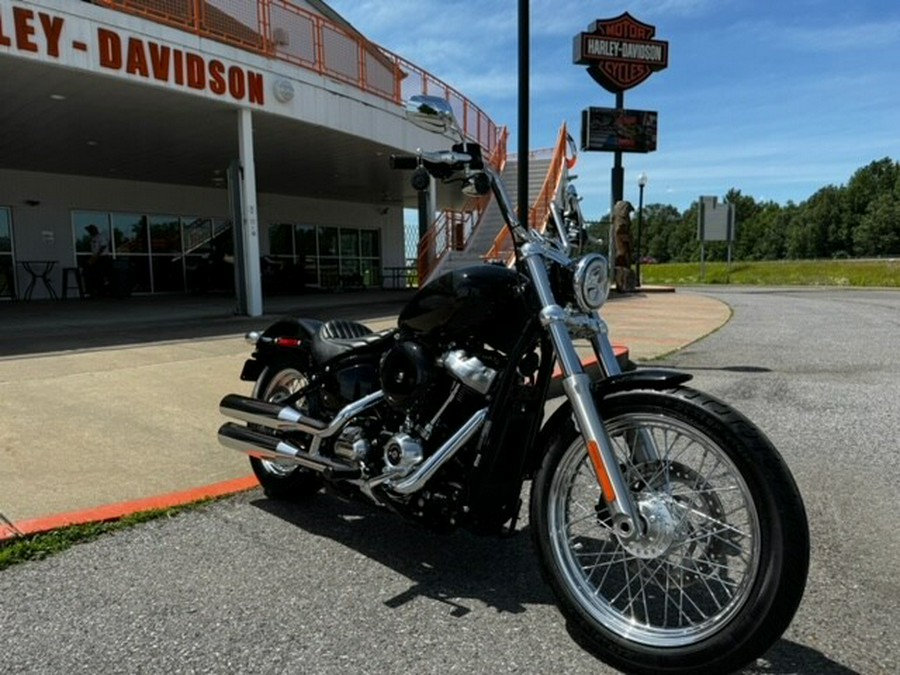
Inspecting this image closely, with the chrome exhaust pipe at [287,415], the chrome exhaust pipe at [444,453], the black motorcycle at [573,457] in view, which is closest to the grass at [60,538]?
the chrome exhaust pipe at [287,415]

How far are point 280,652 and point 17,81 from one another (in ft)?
36.3

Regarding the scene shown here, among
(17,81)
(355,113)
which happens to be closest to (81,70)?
(17,81)

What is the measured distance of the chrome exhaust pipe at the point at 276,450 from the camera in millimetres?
2904

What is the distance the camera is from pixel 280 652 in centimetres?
228

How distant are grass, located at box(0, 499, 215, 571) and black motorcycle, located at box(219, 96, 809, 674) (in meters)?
0.98

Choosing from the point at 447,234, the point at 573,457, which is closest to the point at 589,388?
the point at 573,457

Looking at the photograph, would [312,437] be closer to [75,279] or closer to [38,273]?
[38,273]

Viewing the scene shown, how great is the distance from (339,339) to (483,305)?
1048 mm

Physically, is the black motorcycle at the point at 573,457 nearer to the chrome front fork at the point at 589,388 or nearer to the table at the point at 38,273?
the chrome front fork at the point at 589,388

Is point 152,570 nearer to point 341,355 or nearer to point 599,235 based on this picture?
point 341,355

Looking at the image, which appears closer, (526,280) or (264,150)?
(526,280)

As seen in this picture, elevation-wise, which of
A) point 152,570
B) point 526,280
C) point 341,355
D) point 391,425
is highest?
point 526,280

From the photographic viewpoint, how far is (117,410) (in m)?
5.22

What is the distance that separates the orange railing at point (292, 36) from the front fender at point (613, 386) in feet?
34.0
